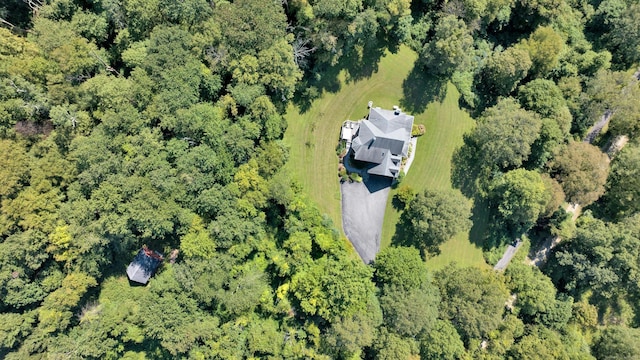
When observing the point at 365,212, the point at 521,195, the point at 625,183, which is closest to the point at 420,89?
the point at 365,212

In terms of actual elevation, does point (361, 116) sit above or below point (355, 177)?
above

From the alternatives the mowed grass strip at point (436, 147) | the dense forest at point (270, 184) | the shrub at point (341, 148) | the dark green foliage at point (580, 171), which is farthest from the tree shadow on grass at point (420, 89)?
the dark green foliage at point (580, 171)

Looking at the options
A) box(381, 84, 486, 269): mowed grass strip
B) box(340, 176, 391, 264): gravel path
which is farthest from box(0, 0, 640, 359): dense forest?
box(340, 176, 391, 264): gravel path

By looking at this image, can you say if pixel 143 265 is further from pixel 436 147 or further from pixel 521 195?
pixel 521 195

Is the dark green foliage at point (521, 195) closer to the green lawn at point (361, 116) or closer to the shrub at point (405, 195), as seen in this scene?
the green lawn at point (361, 116)

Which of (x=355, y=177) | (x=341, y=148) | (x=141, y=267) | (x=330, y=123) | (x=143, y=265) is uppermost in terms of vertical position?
(x=330, y=123)

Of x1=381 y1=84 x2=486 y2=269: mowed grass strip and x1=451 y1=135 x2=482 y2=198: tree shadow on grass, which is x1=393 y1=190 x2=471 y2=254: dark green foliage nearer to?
x1=381 y1=84 x2=486 y2=269: mowed grass strip
